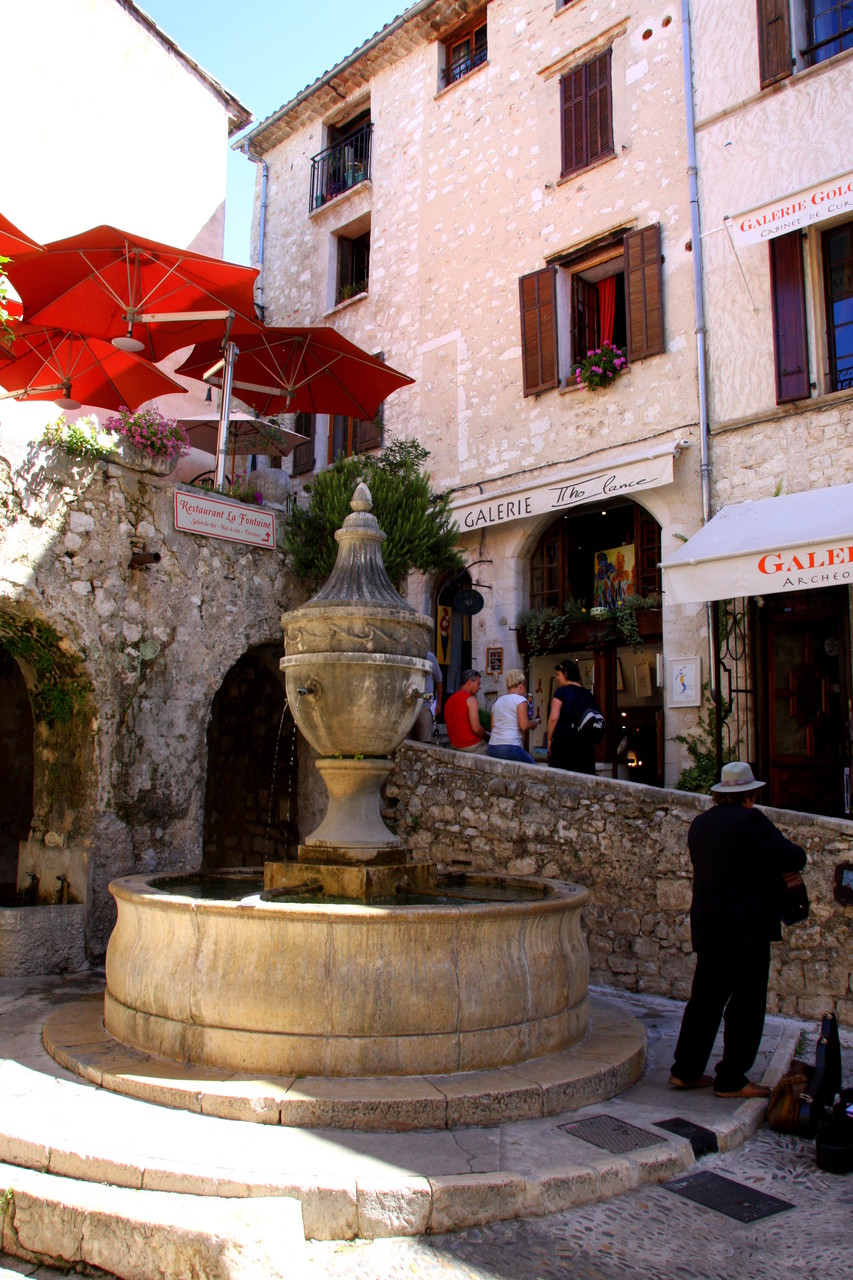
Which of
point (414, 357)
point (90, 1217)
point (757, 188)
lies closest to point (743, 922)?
point (90, 1217)

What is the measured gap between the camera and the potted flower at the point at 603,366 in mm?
11586

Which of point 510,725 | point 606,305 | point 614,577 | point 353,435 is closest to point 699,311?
point 606,305

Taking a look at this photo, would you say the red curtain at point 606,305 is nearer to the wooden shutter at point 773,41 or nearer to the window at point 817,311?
the window at point 817,311

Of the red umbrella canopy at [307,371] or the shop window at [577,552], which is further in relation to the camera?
the shop window at [577,552]

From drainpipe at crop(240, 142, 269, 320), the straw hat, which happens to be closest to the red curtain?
drainpipe at crop(240, 142, 269, 320)

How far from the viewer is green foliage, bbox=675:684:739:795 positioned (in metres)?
9.66

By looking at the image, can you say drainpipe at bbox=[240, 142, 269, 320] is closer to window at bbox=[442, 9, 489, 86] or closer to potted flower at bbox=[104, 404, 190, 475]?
window at bbox=[442, 9, 489, 86]

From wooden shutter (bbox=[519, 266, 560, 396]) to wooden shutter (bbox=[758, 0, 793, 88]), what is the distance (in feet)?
10.5

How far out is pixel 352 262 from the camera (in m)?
16.9

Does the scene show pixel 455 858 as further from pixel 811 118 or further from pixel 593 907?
pixel 811 118

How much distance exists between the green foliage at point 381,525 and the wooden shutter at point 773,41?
5.82m

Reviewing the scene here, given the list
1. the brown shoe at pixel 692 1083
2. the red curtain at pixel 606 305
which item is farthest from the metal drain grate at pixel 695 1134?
the red curtain at pixel 606 305

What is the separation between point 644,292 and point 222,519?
5.97 metres

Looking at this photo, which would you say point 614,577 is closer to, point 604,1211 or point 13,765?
point 13,765
